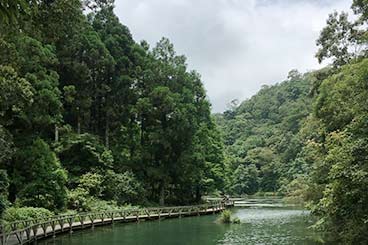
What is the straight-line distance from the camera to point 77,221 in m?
27.0

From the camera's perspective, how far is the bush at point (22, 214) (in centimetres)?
2191

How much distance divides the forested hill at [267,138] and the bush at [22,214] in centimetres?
3418

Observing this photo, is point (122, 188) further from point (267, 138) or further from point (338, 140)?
point (267, 138)

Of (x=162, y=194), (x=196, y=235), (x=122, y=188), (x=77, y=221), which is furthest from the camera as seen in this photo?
(x=162, y=194)

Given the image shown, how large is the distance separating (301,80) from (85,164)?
102m

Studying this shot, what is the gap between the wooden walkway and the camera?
18031mm

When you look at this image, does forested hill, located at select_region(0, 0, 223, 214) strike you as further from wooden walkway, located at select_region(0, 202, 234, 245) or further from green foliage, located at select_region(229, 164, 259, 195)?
green foliage, located at select_region(229, 164, 259, 195)

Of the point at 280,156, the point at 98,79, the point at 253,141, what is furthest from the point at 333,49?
the point at 253,141

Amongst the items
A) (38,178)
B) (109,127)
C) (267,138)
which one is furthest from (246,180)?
(38,178)

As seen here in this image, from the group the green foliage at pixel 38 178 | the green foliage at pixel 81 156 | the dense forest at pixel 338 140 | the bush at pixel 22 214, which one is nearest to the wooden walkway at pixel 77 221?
the bush at pixel 22 214

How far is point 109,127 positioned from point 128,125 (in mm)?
1884

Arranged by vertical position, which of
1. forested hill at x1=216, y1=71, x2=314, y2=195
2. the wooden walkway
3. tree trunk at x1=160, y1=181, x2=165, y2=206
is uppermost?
forested hill at x1=216, y1=71, x2=314, y2=195

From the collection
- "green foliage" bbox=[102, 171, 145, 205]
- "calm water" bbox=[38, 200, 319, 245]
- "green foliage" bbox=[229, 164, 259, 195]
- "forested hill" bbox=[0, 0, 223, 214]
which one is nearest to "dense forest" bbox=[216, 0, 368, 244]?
"calm water" bbox=[38, 200, 319, 245]

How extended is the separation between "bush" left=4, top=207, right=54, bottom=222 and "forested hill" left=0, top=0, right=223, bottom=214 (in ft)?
8.07
